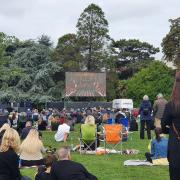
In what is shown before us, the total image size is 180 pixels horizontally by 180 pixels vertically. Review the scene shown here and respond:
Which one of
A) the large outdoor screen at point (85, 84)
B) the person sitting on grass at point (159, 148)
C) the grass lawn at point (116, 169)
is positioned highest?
the large outdoor screen at point (85, 84)

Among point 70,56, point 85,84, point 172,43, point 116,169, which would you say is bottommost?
point 116,169

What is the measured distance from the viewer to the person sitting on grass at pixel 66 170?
7.33 metres

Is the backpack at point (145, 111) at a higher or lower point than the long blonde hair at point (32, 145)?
higher

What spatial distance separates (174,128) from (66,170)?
2579mm

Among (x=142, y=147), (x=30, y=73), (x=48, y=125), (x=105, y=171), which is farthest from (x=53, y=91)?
(x=105, y=171)

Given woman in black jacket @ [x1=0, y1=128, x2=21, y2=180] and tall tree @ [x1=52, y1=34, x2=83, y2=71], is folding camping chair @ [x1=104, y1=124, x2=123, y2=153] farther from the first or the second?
tall tree @ [x1=52, y1=34, x2=83, y2=71]

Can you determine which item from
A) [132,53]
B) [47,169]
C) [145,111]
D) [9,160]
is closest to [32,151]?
[47,169]

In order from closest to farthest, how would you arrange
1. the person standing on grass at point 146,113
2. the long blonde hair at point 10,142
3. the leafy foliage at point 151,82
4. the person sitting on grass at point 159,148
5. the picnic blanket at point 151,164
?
the long blonde hair at point 10,142
the picnic blanket at point 151,164
the person sitting on grass at point 159,148
the person standing on grass at point 146,113
the leafy foliage at point 151,82

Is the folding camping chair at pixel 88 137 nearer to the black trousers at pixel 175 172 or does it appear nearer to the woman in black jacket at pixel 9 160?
the woman in black jacket at pixel 9 160

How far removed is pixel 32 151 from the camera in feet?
42.9

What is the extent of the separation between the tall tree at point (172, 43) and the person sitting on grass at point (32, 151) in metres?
53.3

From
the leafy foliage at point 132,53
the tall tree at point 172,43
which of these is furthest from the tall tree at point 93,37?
the leafy foliage at point 132,53

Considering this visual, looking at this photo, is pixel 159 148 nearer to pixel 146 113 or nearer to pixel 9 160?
pixel 9 160

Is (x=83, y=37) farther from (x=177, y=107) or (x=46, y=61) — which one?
(x=177, y=107)
